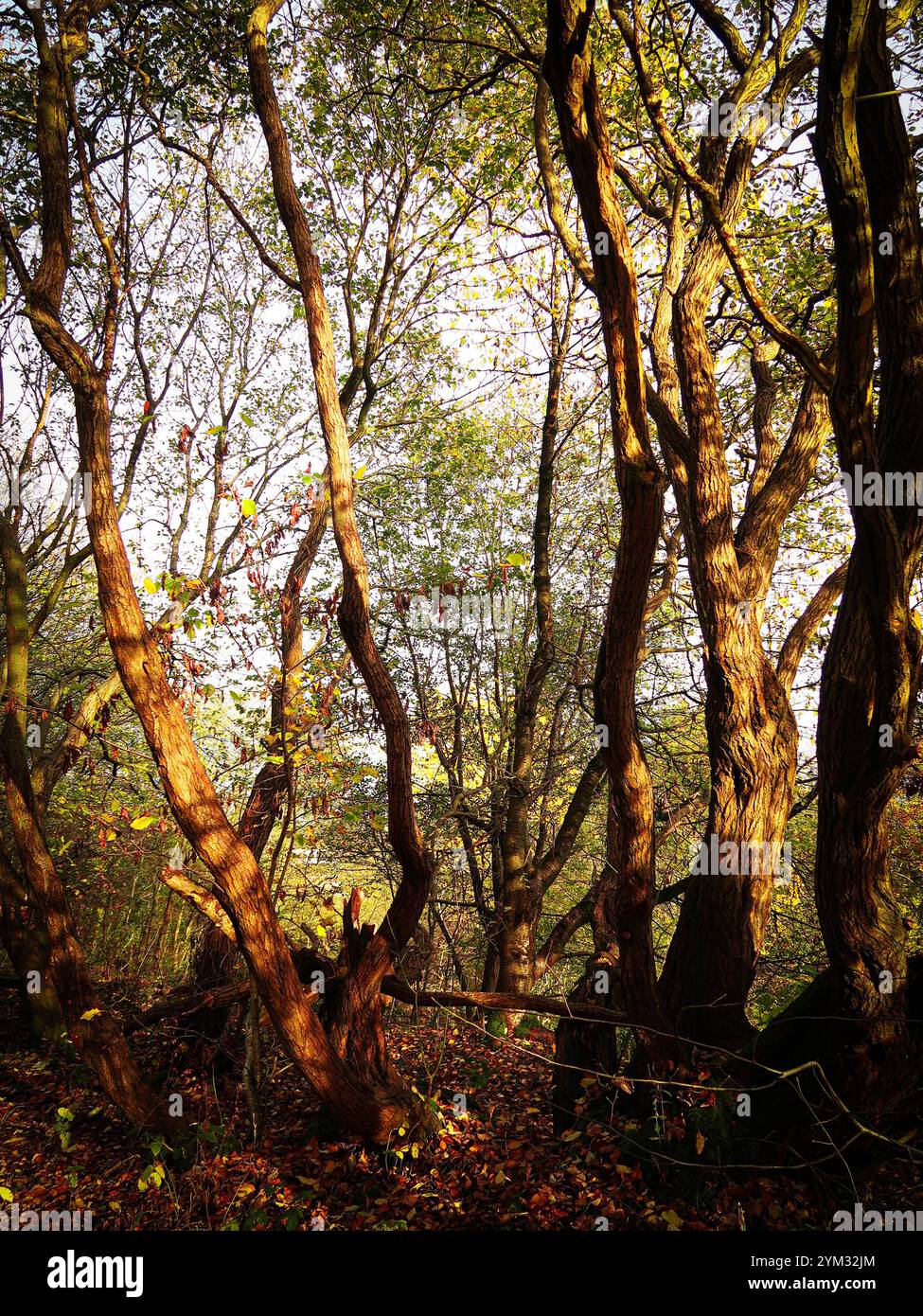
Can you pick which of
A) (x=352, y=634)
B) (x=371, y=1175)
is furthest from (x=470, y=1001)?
→ (x=352, y=634)

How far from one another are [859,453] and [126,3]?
257 inches

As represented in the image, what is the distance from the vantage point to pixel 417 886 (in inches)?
163

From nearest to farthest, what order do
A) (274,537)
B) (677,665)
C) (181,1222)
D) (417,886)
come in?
(181,1222), (417,886), (274,537), (677,665)

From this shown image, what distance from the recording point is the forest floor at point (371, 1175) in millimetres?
3379

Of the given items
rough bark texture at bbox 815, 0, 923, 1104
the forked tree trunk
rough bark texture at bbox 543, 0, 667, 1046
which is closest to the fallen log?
the forked tree trunk

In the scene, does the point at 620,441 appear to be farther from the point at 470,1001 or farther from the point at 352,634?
the point at 470,1001

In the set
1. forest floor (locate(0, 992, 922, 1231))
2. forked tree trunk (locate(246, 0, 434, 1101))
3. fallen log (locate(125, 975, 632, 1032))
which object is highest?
forked tree trunk (locate(246, 0, 434, 1101))

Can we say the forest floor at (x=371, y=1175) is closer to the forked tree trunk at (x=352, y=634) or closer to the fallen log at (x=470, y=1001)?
the fallen log at (x=470, y=1001)

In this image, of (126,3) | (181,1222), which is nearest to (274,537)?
(181,1222)

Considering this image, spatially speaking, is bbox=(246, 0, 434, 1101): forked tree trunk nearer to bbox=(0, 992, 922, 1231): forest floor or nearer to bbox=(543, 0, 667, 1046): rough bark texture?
bbox=(0, 992, 922, 1231): forest floor

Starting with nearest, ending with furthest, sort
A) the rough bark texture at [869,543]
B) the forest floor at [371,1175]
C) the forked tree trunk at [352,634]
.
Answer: the rough bark texture at [869,543]
the forest floor at [371,1175]
the forked tree trunk at [352,634]

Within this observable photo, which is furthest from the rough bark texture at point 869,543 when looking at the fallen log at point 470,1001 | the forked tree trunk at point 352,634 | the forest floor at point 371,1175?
the forked tree trunk at point 352,634

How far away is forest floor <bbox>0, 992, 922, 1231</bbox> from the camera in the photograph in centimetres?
338
